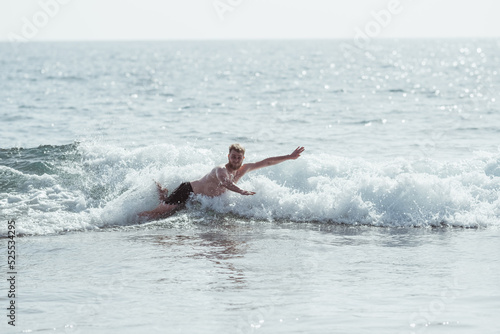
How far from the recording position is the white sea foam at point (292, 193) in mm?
9820

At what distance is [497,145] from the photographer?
15.1 m

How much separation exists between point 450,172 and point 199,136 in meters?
7.41

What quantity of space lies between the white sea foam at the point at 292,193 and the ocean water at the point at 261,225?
32 mm

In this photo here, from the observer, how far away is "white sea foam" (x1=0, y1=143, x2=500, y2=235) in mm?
9820

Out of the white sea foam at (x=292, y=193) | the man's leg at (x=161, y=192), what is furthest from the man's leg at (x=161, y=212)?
the man's leg at (x=161, y=192)

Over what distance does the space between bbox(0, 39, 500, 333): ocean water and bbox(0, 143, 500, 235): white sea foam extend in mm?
32

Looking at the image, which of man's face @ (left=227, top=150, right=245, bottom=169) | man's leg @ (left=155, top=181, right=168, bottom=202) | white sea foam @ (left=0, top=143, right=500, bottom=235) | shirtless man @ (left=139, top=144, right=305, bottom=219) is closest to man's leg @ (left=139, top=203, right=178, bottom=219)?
shirtless man @ (left=139, top=144, right=305, bottom=219)

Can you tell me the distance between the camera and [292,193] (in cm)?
1109

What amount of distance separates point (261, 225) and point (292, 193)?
158 cm

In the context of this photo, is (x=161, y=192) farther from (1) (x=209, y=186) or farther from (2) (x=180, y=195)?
(1) (x=209, y=186)

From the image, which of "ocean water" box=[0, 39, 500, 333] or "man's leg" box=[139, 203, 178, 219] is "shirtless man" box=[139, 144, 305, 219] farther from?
"ocean water" box=[0, 39, 500, 333]

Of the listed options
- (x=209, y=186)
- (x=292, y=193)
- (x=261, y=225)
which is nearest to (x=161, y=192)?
(x=209, y=186)

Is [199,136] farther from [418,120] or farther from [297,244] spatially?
[297,244]

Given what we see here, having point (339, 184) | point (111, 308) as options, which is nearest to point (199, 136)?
point (339, 184)
